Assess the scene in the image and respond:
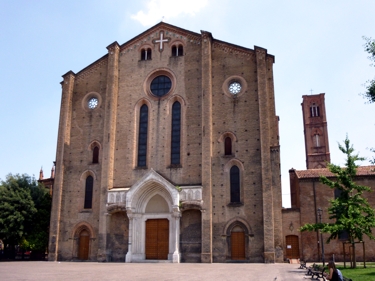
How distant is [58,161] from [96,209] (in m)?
5.12

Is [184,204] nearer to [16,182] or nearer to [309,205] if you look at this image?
[309,205]

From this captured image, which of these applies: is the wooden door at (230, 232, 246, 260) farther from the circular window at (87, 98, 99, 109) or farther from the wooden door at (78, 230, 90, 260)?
the circular window at (87, 98, 99, 109)

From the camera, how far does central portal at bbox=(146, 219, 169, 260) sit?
28.5 metres

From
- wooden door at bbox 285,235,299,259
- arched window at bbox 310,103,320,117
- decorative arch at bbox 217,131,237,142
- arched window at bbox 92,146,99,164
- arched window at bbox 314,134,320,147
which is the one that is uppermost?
arched window at bbox 310,103,320,117

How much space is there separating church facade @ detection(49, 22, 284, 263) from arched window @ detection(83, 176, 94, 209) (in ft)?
0.26

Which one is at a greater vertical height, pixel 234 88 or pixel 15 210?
pixel 234 88

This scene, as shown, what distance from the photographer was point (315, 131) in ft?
199

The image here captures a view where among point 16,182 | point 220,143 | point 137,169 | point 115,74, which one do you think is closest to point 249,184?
point 220,143

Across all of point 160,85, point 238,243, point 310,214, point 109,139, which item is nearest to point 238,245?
point 238,243

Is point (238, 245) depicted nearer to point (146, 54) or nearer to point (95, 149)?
point (95, 149)

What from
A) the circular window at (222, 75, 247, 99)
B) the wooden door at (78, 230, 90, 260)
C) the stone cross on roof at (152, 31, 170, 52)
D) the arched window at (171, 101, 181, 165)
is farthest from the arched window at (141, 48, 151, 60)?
the wooden door at (78, 230, 90, 260)

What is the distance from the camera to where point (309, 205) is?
2927 cm

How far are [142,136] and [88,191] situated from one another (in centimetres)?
600

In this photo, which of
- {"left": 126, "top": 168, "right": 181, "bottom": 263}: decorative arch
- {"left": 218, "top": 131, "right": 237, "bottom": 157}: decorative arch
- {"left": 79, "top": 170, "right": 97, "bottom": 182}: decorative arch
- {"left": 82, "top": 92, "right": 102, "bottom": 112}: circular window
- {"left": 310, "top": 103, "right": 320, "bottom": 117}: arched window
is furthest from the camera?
{"left": 310, "top": 103, "right": 320, "bottom": 117}: arched window
